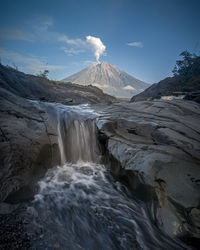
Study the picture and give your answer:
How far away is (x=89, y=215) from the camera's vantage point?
3.54 meters

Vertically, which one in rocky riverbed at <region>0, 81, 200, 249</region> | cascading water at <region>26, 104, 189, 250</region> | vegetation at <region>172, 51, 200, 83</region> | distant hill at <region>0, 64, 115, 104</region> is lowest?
cascading water at <region>26, 104, 189, 250</region>

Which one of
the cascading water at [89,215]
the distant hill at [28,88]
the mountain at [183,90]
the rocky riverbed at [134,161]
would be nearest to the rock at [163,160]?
the rocky riverbed at [134,161]

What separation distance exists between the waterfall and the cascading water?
1.46ft

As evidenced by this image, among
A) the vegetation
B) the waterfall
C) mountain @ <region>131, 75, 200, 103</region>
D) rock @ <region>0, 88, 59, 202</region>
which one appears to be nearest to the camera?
rock @ <region>0, 88, 59, 202</region>

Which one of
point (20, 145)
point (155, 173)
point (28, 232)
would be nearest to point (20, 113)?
point (20, 145)

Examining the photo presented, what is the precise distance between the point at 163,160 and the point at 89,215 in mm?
2747

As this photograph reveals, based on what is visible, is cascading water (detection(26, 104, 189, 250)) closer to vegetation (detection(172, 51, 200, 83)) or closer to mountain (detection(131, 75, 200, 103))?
mountain (detection(131, 75, 200, 103))

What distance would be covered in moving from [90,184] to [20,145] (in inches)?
121

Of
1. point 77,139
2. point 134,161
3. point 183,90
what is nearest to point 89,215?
point 134,161

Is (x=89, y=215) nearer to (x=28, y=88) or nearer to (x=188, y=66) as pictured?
(x=28, y=88)

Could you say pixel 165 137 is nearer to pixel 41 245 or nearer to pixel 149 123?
pixel 149 123

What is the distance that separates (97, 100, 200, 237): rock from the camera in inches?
116

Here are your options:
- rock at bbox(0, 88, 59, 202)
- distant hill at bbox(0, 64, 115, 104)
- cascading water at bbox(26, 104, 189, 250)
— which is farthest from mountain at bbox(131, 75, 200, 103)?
rock at bbox(0, 88, 59, 202)

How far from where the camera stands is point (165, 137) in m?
5.30
